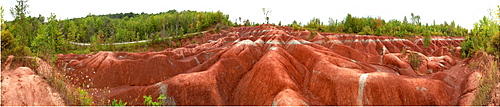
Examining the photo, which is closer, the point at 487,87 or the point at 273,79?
the point at 487,87

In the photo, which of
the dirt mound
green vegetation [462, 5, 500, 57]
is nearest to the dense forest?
green vegetation [462, 5, 500, 57]

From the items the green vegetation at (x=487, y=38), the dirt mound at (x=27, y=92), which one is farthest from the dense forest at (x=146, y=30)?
the dirt mound at (x=27, y=92)

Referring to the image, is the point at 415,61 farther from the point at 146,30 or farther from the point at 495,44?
the point at 146,30

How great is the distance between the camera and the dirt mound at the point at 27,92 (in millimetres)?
11555

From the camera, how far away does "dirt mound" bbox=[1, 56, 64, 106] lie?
11555 millimetres

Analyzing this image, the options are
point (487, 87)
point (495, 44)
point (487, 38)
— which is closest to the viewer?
point (487, 87)

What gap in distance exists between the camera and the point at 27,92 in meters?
12.3

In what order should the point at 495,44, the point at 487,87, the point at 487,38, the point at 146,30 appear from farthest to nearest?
the point at 146,30 < the point at 487,38 < the point at 495,44 < the point at 487,87

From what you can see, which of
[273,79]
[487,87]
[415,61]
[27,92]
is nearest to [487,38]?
[415,61]

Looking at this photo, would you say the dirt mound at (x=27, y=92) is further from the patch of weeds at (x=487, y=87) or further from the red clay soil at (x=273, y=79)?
the patch of weeds at (x=487, y=87)

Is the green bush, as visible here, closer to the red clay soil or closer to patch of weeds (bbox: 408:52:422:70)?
the red clay soil

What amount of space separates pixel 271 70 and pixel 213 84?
7828mm

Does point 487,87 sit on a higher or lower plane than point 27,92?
lower

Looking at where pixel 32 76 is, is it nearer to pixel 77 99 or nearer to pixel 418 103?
pixel 77 99
